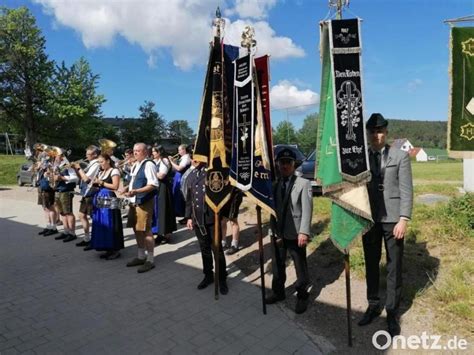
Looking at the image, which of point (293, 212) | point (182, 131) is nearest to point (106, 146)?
point (293, 212)

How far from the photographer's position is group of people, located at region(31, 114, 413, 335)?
380 cm

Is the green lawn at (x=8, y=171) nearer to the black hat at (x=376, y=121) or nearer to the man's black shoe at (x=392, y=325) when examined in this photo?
the black hat at (x=376, y=121)

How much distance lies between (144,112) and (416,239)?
39.5m

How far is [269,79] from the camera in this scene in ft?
14.9

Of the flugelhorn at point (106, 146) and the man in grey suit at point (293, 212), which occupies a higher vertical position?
the flugelhorn at point (106, 146)

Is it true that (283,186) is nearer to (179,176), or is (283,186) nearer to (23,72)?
(179,176)

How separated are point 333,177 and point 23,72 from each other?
3444 centimetres

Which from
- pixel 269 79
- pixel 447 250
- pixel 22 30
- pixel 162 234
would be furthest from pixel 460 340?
pixel 22 30

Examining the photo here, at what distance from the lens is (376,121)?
3.81m

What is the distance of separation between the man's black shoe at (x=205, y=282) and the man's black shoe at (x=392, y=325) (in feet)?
8.05

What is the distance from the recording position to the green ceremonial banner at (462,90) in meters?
4.62

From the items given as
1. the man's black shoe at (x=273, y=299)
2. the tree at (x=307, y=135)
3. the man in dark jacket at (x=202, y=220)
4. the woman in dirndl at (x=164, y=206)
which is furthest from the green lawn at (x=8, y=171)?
the man's black shoe at (x=273, y=299)

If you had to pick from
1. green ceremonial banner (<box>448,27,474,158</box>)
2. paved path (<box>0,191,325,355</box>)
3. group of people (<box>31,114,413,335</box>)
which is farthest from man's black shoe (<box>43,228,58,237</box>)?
green ceremonial banner (<box>448,27,474,158</box>)

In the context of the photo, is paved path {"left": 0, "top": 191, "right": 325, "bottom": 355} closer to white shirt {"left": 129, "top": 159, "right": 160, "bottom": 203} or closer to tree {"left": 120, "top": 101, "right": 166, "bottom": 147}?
white shirt {"left": 129, "top": 159, "right": 160, "bottom": 203}
